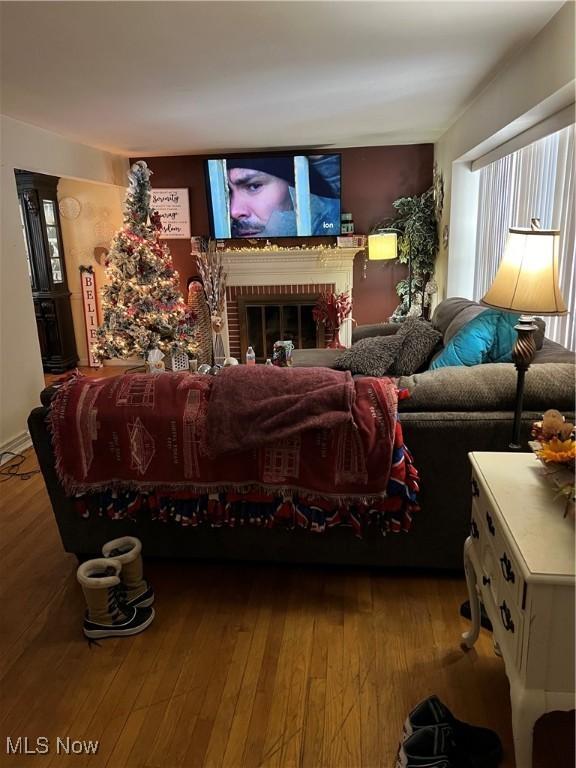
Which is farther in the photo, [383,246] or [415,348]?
[383,246]

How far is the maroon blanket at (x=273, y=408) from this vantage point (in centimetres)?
191

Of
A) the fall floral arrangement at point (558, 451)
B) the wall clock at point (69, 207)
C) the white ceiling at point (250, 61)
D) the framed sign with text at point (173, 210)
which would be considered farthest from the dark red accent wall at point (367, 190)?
the fall floral arrangement at point (558, 451)

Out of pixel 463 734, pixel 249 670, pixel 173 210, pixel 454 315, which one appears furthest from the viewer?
pixel 173 210

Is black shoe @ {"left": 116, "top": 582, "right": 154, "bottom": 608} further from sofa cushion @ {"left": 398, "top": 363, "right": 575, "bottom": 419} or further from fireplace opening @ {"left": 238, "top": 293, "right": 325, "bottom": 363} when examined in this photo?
fireplace opening @ {"left": 238, "top": 293, "right": 325, "bottom": 363}

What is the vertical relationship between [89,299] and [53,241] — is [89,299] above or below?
below

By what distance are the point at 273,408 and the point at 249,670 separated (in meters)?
0.89

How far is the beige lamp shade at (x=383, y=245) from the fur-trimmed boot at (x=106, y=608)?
13.4 ft

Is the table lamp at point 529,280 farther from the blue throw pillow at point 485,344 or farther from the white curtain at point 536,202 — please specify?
the white curtain at point 536,202

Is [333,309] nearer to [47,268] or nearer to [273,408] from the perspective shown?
[47,268]

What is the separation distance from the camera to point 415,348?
342 cm

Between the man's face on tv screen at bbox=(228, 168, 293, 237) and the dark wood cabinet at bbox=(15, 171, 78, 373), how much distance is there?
6.21 feet

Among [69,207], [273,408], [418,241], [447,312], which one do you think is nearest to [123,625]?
[273,408]

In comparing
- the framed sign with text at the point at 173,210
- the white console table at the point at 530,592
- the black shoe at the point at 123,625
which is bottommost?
the black shoe at the point at 123,625

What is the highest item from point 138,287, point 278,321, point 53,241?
point 53,241
